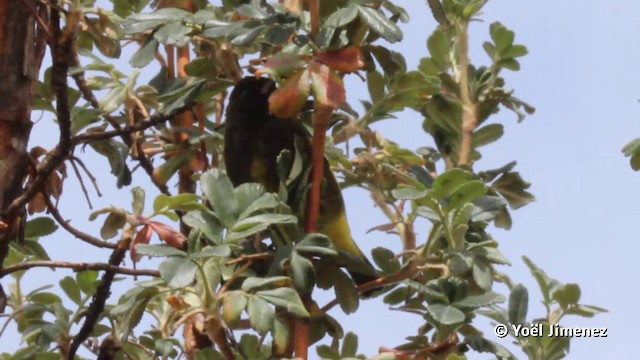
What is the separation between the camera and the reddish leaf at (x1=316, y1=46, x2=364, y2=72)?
1.01m

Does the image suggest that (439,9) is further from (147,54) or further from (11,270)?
(11,270)

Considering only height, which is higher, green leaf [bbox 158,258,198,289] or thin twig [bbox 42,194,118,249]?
thin twig [bbox 42,194,118,249]

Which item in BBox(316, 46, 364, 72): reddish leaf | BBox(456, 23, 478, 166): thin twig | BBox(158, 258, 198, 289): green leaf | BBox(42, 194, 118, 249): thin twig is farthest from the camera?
BBox(456, 23, 478, 166): thin twig

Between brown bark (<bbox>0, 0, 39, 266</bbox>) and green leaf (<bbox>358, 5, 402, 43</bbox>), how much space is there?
423 mm

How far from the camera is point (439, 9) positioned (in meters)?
1.27

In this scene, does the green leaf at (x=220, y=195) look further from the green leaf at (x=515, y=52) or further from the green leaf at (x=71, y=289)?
the green leaf at (x=515, y=52)

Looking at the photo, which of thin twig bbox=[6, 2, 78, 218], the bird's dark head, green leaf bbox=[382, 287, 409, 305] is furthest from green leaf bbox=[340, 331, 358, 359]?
thin twig bbox=[6, 2, 78, 218]

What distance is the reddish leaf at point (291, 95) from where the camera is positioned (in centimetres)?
102

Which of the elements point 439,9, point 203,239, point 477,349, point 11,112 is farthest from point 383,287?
point 11,112

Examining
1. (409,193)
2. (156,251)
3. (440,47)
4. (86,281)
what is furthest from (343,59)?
(86,281)

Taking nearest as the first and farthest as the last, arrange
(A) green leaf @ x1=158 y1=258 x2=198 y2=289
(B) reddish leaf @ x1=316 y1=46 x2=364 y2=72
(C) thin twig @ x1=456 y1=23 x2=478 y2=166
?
1. (A) green leaf @ x1=158 y1=258 x2=198 y2=289
2. (B) reddish leaf @ x1=316 y1=46 x2=364 y2=72
3. (C) thin twig @ x1=456 y1=23 x2=478 y2=166

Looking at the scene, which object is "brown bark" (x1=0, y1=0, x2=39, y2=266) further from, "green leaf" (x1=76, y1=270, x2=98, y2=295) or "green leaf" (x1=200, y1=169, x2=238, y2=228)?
"green leaf" (x1=200, y1=169, x2=238, y2=228)

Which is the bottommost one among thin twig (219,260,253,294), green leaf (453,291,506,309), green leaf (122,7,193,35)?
green leaf (453,291,506,309)

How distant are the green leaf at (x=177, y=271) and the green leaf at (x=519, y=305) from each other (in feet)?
1.33
